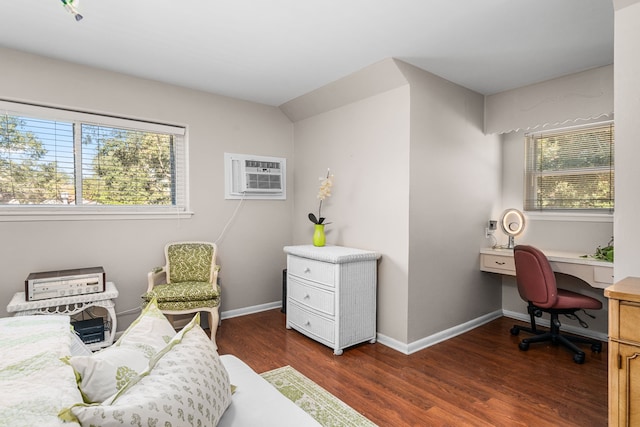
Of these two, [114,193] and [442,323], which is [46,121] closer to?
[114,193]

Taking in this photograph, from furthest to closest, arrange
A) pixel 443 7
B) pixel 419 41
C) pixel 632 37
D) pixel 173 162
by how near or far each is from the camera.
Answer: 1. pixel 173 162
2. pixel 419 41
3. pixel 443 7
4. pixel 632 37

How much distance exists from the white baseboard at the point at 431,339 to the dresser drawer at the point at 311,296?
0.59 metres

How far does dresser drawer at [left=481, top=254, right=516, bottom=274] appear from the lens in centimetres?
341

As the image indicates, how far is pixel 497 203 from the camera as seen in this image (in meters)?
3.88

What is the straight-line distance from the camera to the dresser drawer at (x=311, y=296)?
2973 millimetres

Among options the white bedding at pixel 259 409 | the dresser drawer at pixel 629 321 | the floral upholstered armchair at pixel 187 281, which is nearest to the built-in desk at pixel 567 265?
the dresser drawer at pixel 629 321

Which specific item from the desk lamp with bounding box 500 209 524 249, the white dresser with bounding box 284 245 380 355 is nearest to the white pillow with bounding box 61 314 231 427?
the white dresser with bounding box 284 245 380 355

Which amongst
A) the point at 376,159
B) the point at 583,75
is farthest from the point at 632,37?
the point at 376,159

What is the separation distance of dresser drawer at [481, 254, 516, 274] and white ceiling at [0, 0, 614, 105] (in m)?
1.67

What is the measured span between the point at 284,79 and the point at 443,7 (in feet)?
5.24

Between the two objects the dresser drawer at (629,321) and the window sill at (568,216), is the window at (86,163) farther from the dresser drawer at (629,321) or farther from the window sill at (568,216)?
the window sill at (568,216)

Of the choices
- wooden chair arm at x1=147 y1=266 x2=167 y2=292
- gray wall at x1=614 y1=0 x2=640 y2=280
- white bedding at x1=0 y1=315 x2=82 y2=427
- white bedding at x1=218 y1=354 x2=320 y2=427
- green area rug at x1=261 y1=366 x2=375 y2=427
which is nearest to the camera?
white bedding at x1=0 y1=315 x2=82 y2=427

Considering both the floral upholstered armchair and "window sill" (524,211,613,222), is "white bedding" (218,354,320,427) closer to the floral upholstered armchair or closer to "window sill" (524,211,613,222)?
the floral upholstered armchair

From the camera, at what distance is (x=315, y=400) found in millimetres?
2197
